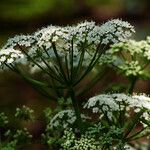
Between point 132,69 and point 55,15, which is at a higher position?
point 55,15

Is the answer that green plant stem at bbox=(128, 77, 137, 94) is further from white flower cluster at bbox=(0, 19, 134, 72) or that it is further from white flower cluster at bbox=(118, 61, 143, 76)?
white flower cluster at bbox=(0, 19, 134, 72)

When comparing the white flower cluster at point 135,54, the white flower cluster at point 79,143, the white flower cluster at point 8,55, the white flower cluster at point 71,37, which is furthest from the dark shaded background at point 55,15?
the white flower cluster at point 79,143

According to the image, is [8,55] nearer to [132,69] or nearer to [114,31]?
[114,31]

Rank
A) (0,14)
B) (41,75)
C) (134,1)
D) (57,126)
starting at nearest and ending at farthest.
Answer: (57,126) → (41,75) → (0,14) → (134,1)

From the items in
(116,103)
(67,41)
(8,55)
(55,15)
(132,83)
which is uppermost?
(55,15)

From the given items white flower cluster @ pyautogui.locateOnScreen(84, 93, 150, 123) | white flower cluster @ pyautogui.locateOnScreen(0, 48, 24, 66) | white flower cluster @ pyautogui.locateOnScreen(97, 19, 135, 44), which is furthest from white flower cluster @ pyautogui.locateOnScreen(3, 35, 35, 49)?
white flower cluster @ pyautogui.locateOnScreen(84, 93, 150, 123)

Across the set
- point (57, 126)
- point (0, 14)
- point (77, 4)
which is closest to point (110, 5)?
point (77, 4)

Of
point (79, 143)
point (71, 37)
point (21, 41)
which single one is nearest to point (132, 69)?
point (71, 37)

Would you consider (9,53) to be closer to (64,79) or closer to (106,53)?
(64,79)

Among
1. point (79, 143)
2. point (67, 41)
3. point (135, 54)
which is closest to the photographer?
point (79, 143)
